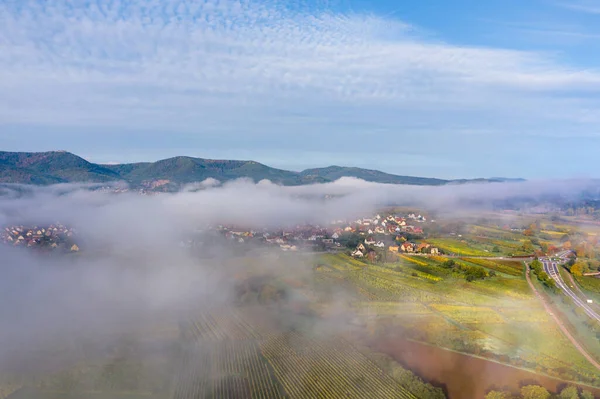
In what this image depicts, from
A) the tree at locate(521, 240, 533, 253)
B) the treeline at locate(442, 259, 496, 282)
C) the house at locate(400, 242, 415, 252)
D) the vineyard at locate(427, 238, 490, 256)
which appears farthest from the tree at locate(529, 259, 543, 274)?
the house at locate(400, 242, 415, 252)

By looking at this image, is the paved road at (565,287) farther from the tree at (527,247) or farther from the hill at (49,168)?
the hill at (49,168)

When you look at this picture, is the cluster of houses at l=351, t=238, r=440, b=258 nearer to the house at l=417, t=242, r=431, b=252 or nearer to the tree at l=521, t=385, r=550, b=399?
the house at l=417, t=242, r=431, b=252

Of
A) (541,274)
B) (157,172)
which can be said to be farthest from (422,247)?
(157,172)

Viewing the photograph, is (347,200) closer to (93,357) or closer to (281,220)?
(281,220)

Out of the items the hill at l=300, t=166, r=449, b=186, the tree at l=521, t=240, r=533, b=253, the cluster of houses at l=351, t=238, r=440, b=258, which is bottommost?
the cluster of houses at l=351, t=238, r=440, b=258

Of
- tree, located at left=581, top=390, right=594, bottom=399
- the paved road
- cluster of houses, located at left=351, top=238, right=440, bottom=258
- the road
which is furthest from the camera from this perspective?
cluster of houses, located at left=351, top=238, right=440, bottom=258

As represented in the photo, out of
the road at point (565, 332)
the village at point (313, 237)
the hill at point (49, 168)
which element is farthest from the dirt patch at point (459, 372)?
the hill at point (49, 168)
